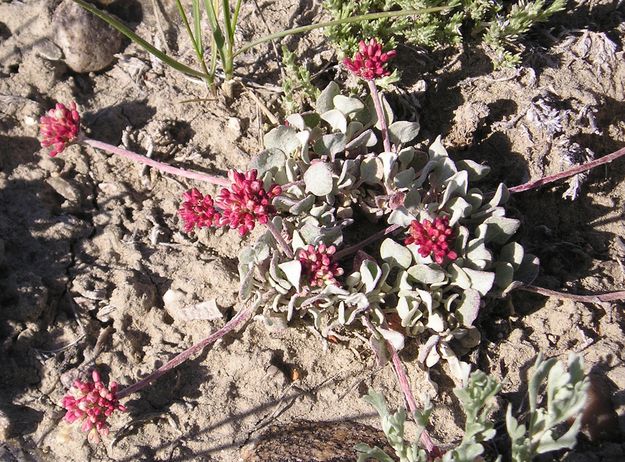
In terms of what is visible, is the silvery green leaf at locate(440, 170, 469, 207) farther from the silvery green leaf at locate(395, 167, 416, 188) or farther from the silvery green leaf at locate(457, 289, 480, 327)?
the silvery green leaf at locate(457, 289, 480, 327)

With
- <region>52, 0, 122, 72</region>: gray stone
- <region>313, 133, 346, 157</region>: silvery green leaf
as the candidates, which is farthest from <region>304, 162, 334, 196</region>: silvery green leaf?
<region>52, 0, 122, 72</region>: gray stone

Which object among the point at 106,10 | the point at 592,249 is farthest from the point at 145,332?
the point at 592,249

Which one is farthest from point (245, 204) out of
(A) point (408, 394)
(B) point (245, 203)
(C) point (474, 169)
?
(C) point (474, 169)

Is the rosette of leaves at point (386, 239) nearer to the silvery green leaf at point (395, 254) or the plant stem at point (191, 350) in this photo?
the silvery green leaf at point (395, 254)

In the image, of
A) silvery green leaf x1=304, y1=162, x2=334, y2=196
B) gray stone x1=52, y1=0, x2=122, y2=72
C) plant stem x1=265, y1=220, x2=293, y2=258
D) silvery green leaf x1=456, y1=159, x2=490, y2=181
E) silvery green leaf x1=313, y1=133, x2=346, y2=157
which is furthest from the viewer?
gray stone x1=52, y1=0, x2=122, y2=72

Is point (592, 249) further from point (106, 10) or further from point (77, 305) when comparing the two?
point (106, 10)

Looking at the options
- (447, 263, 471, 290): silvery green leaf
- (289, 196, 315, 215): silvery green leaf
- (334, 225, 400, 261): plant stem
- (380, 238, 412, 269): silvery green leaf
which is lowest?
(447, 263, 471, 290): silvery green leaf

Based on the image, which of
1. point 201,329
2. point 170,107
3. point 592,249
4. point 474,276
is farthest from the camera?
point 170,107

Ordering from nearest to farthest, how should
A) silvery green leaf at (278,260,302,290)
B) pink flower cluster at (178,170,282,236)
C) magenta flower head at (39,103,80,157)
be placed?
1. pink flower cluster at (178,170,282,236)
2. silvery green leaf at (278,260,302,290)
3. magenta flower head at (39,103,80,157)
